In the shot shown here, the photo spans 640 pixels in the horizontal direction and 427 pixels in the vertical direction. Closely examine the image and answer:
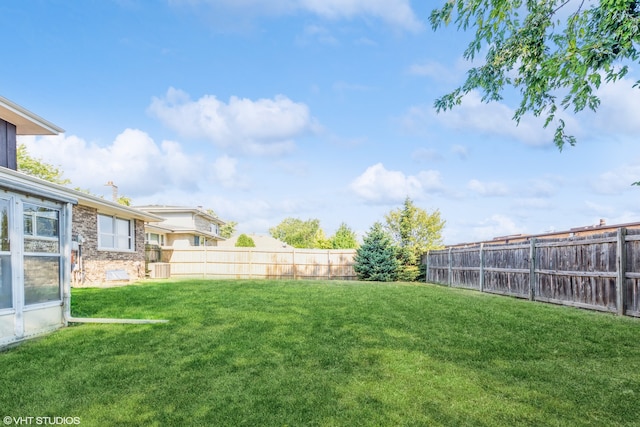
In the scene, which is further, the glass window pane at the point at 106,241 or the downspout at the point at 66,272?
the glass window pane at the point at 106,241

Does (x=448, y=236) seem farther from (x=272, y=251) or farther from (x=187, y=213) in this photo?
(x=187, y=213)

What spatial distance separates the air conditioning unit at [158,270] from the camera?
60.1 feet

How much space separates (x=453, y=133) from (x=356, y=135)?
5.89m

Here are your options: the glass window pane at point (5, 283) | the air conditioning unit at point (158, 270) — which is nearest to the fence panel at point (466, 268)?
the glass window pane at point (5, 283)

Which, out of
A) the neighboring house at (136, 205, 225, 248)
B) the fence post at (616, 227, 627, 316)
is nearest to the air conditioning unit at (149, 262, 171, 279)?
the neighboring house at (136, 205, 225, 248)

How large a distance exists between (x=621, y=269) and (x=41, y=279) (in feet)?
34.9

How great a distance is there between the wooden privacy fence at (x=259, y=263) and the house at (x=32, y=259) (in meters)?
13.7

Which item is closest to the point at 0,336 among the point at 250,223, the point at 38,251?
the point at 38,251

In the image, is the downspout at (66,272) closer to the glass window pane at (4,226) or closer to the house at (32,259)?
the house at (32,259)

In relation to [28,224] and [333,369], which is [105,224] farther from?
[333,369]

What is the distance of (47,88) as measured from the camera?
584 inches

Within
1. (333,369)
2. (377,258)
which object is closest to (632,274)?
(333,369)

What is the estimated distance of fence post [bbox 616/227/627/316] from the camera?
7094 millimetres

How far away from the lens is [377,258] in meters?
18.2
